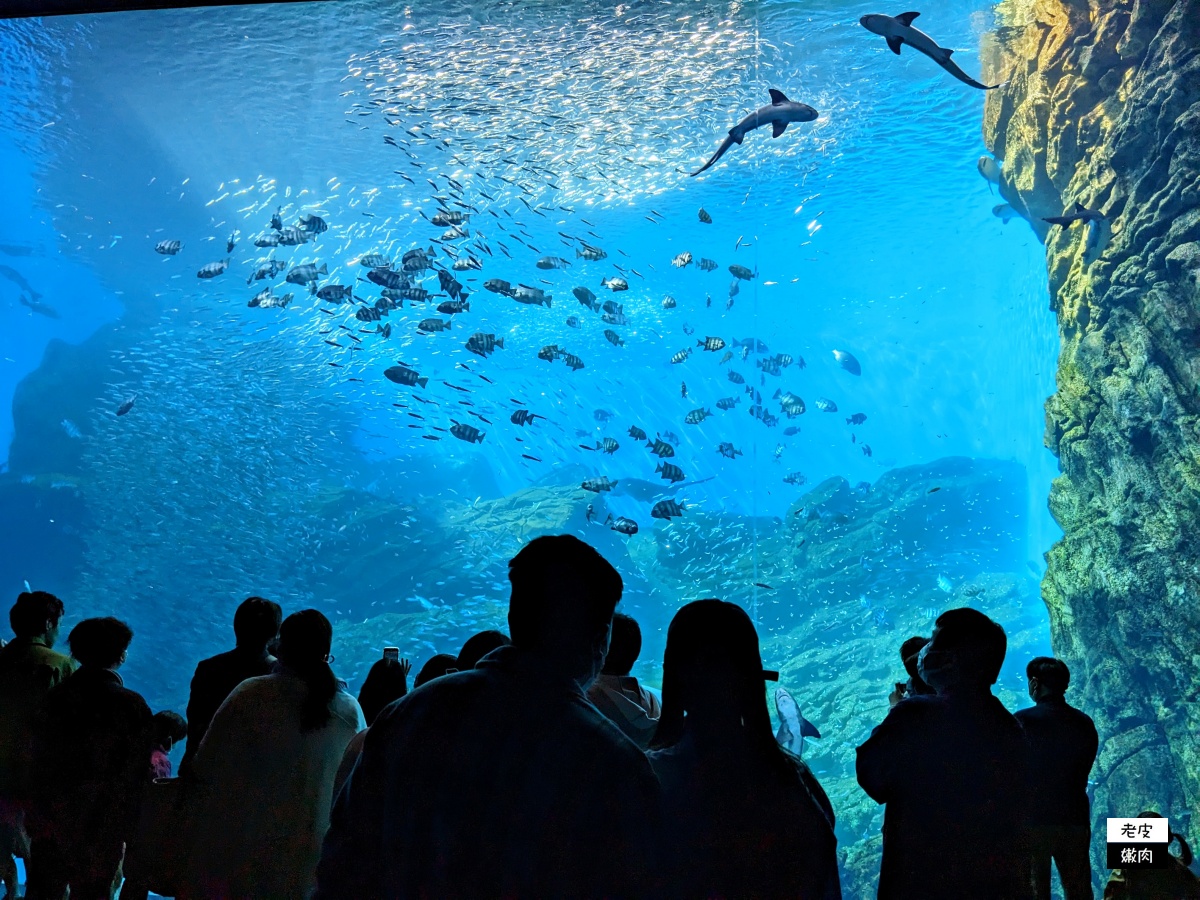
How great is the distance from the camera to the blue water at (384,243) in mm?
14367

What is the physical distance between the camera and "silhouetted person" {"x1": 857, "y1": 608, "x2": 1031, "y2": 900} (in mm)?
2002

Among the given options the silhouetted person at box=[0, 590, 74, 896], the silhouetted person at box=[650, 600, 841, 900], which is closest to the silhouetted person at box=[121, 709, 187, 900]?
the silhouetted person at box=[0, 590, 74, 896]

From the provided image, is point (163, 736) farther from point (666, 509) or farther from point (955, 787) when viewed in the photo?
point (666, 509)

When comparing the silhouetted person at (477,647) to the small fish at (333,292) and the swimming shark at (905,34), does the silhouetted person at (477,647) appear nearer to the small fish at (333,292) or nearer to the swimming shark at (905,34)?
the swimming shark at (905,34)

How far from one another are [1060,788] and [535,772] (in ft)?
5.27

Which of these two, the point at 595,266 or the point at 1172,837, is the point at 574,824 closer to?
the point at 1172,837

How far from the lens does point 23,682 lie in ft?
10.0

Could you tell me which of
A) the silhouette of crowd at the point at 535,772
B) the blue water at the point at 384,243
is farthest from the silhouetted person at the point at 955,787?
the blue water at the point at 384,243

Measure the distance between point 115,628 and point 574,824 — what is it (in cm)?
210

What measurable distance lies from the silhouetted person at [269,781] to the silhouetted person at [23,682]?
3.26ft

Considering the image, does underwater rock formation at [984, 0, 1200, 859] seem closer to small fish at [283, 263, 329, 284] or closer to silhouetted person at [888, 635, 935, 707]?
silhouetted person at [888, 635, 935, 707]

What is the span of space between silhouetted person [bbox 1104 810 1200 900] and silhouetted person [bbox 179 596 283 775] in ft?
9.84

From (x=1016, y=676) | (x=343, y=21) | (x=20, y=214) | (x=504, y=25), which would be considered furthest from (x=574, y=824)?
(x=20, y=214)

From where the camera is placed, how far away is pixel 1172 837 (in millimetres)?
2801
